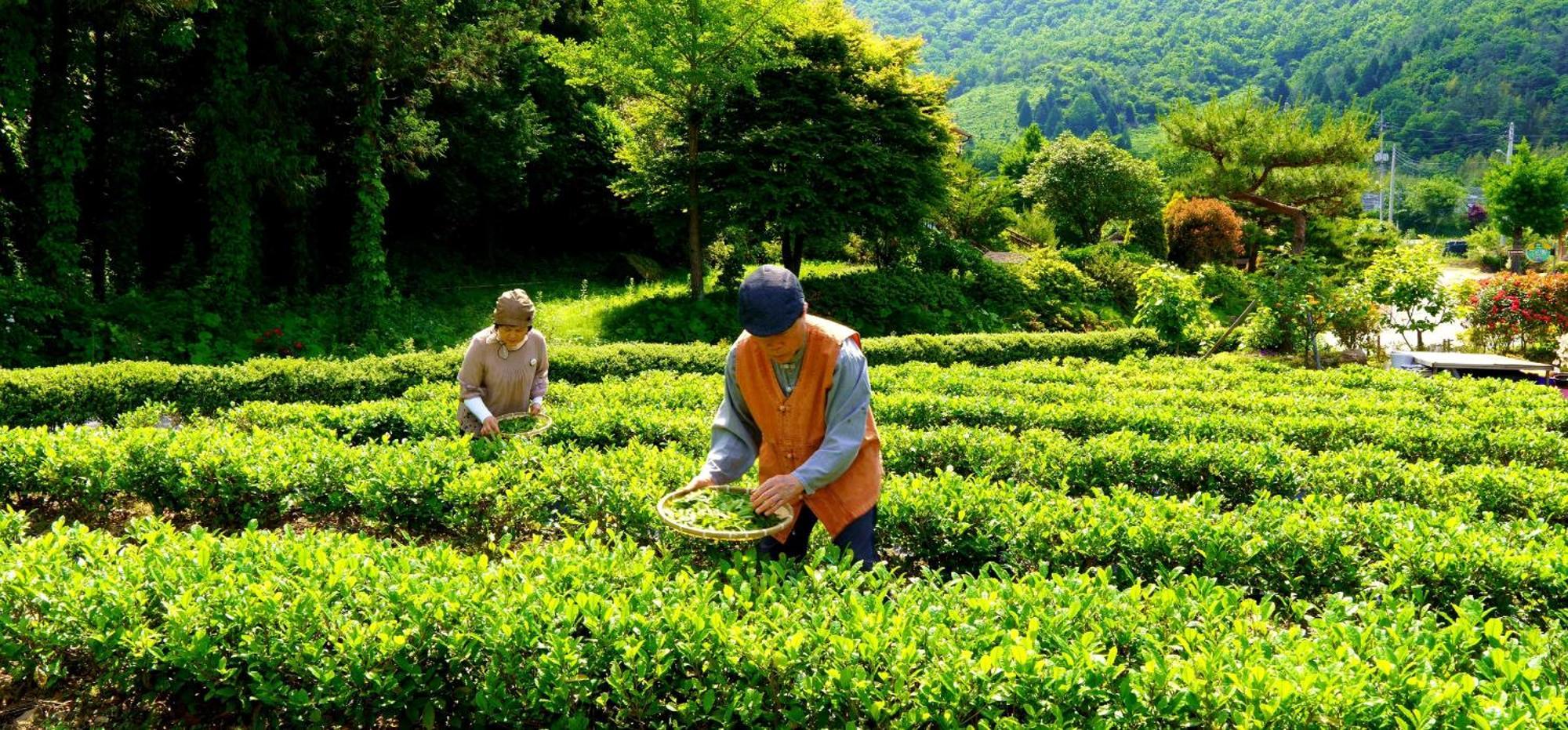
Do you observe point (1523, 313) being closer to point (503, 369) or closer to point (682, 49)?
point (682, 49)

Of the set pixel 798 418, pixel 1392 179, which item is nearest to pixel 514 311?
pixel 798 418

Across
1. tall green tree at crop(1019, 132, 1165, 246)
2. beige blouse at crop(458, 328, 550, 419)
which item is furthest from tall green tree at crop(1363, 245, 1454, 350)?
tall green tree at crop(1019, 132, 1165, 246)

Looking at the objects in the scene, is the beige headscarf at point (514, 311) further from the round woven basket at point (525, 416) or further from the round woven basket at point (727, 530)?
the round woven basket at point (727, 530)

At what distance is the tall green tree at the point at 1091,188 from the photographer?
3253cm

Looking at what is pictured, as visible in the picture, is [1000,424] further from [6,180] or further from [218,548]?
[6,180]

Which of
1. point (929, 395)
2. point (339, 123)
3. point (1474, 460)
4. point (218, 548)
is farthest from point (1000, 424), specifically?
point (339, 123)

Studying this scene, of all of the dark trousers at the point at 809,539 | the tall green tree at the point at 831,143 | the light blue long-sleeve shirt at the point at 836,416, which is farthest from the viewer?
the tall green tree at the point at 831,143

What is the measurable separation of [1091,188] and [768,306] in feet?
110

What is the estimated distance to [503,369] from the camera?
5.77m

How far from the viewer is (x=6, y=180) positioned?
14.2 metres

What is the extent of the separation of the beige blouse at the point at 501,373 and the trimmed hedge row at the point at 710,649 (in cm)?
203

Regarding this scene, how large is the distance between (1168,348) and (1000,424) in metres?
8.92

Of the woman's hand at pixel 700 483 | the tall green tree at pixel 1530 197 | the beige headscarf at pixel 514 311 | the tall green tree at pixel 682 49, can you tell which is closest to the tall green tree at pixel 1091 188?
the tall green tree at pixel 1530 197

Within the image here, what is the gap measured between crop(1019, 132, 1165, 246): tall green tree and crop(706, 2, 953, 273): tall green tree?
15457 millimetres
